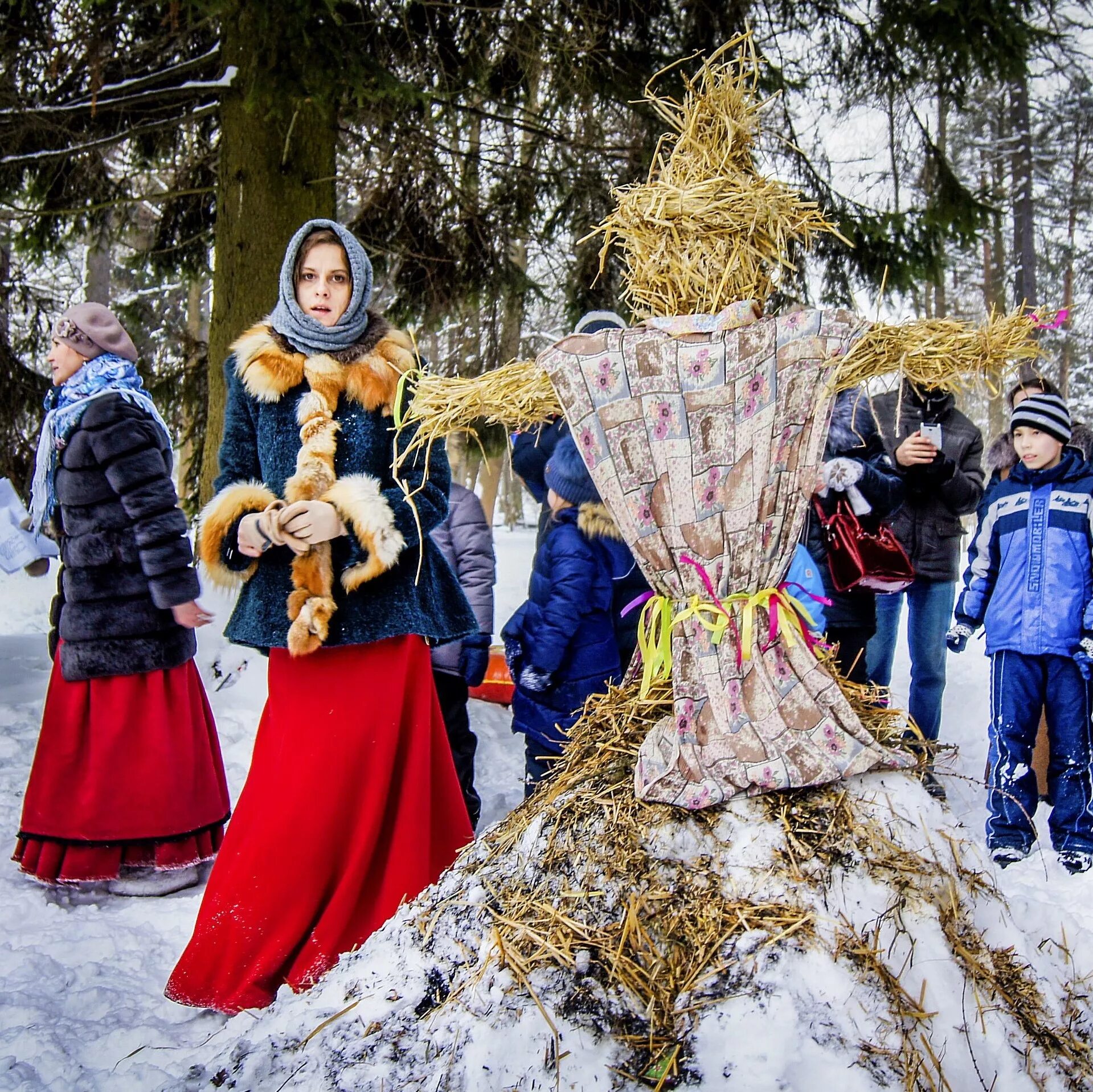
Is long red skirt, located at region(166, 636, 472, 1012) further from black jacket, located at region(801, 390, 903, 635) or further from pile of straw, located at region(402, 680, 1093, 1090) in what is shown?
black jacket, located at region(801, 390, 903, 635)

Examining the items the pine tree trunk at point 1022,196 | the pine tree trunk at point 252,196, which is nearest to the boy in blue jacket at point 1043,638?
the pine tree trunk at point 252,196

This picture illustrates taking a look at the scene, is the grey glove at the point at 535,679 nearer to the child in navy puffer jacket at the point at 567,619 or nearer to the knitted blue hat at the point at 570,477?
the child in navy puffer jacket at the point at 567,619

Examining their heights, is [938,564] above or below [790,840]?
above

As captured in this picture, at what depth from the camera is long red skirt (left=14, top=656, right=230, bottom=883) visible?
3.64 metres

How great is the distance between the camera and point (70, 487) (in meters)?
3.69

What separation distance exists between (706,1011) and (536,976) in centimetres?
37

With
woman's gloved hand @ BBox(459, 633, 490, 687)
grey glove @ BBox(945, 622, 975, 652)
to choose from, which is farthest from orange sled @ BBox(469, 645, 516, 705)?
grey glove @ BBox(945, 622, 975, 652)

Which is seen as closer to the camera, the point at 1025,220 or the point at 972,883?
the point at 972,883

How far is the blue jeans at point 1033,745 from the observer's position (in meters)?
3.94

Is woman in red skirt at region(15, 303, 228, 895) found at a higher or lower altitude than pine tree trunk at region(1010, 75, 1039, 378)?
lower

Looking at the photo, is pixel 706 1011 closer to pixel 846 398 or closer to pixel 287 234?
pixel 846 398

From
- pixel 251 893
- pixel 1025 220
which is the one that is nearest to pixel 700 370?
pixel 251 893

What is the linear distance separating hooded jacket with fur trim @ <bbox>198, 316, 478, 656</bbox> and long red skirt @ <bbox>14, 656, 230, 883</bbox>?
959mm

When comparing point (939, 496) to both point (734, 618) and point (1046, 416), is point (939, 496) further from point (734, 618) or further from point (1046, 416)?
point (734, 618)
